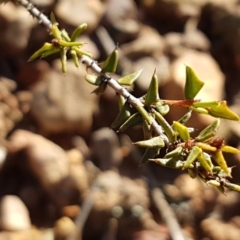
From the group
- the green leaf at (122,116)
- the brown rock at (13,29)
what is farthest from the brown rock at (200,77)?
the green leaf at (122,116)

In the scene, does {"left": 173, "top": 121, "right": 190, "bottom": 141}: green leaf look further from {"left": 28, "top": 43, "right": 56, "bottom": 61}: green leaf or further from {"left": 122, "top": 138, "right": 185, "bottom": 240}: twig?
{"left": 122, "top": 138, "right": 185, "bottom": 240}: twig

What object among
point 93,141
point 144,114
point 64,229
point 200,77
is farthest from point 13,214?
point 144,114

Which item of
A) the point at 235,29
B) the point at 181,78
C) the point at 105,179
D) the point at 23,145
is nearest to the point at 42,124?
the point at 23,145

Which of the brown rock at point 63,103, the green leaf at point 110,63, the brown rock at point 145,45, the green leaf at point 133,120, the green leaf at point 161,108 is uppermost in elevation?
the green leaf at point 110,63

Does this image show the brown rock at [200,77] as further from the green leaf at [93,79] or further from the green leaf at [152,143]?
the green leaf at [152,143]

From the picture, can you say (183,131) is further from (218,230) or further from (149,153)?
(218,230)

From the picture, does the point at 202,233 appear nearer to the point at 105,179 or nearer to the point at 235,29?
the point at 105,179

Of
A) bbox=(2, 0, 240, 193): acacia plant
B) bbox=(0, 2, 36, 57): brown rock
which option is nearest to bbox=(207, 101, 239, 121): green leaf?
bbox=(2, 0, 240, 193): acacia plant

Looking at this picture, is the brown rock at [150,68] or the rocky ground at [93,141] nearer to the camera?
the rocky ground at [93,141]
